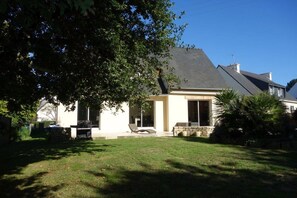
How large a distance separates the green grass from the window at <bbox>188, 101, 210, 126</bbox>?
13.0m

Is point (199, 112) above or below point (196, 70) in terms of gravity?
below

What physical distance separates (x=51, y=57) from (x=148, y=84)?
11.3 feet

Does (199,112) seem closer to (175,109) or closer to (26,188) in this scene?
(175,109)

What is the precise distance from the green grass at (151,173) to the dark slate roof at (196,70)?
12500 millimetres

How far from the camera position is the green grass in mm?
6426

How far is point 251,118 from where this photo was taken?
1348 centimetres

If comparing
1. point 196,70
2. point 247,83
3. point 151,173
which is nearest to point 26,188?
point 151,173

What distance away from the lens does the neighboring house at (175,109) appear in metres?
20.6

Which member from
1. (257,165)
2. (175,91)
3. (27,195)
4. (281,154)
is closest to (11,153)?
(27,195)

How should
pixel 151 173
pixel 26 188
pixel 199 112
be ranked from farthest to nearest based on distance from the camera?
pixel 199 112, pixel 151 173, pixel 26 188

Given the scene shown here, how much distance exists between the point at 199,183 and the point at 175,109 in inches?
609

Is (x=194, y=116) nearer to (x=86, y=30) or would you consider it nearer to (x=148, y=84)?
(x=148, y=84)

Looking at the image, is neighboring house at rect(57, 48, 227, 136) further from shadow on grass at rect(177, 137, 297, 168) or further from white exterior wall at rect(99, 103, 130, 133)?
shadow on grass at rect(177, 137, 297, 168)

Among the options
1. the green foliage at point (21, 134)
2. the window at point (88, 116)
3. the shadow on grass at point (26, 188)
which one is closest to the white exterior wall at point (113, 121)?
the window at point (88, 116)
